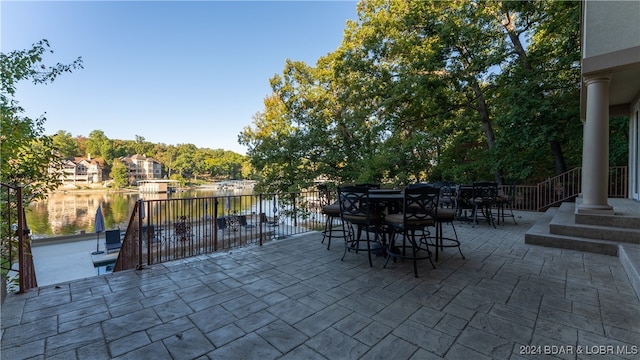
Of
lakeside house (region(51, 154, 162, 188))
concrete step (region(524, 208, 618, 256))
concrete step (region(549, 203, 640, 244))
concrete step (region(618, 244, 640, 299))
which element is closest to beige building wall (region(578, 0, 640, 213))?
concrete step (region(549, 203, 640, 244))

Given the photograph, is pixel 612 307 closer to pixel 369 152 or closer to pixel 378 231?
Result: pixel 378 231

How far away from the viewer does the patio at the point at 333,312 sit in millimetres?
1584

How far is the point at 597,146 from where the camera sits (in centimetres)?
407

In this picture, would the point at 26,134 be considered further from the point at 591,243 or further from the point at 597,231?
the point at 597,231

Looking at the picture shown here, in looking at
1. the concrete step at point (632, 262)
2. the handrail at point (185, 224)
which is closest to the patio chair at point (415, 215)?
the concrete step at point (632, 262)

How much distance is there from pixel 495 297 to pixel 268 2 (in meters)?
10.9

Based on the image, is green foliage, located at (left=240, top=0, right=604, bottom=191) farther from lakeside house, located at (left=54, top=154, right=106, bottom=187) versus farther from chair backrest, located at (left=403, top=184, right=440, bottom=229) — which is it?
lakeside house, located at (left=54, top=154, right=106, bottom=187)

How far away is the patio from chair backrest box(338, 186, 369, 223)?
25.2 inches

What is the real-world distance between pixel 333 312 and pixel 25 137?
5261 millimetres

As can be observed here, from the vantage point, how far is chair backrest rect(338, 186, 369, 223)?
3.22 m

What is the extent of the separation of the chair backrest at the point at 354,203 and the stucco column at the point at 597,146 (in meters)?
3.97

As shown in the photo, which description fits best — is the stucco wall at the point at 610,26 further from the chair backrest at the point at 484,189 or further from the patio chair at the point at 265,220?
the patio chair at the point at 265,220

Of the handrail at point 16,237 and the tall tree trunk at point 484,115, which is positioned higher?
the tall tree trunk at point 484,115

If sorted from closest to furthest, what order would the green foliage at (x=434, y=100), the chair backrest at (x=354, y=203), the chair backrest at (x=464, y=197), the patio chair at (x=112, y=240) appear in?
the chair backrest at (x=354, y=203) → the chair backrest at (x=464, y=197) → the green foliage at (x=434, y=100) → the patio chair at (x=112, y=240)
